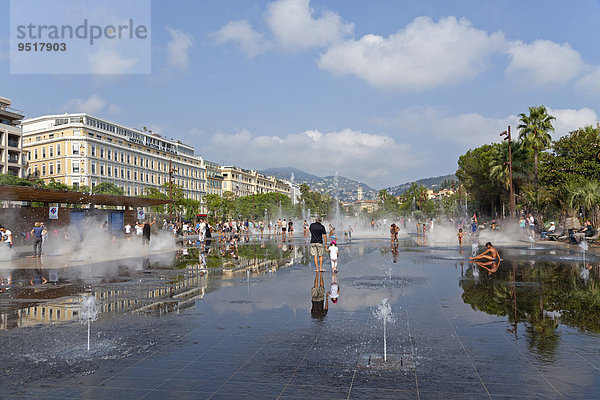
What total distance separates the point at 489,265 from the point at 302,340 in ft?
36.4

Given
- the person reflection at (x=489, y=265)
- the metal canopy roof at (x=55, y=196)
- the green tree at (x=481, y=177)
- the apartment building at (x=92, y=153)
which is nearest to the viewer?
the person reflection at (x=489, y=265)

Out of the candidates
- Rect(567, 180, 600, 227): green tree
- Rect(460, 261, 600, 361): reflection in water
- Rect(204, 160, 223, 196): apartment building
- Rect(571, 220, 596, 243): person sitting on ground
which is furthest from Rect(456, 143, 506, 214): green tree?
Result: Rect(204, 160, 223, 196): apartment building

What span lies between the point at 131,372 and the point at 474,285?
838 cm

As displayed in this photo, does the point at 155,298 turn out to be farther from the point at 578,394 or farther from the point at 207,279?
the point at 578,394

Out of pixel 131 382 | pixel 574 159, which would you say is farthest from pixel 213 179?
pixel 131 382

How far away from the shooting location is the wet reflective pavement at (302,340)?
4.54 metres

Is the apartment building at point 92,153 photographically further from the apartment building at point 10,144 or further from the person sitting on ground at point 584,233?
the person sitting on ground at point 584,233

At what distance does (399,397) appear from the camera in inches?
166

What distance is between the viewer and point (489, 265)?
50.3ft

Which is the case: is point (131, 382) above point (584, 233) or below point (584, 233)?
below

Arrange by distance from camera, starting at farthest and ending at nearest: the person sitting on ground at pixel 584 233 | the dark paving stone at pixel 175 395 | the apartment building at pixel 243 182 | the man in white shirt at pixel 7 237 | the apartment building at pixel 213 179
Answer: the apartment building at pixel 243 182 < the apartment building at pixel 213 179 < the person sitting on ground at pixel 584 233 < the man in white shirt at pixel 7 237 < the dark paving stone at pixel 175 395

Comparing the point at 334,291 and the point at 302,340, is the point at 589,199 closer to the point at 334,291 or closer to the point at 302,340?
the point at 334,291

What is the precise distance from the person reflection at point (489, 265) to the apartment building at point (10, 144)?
67.5m

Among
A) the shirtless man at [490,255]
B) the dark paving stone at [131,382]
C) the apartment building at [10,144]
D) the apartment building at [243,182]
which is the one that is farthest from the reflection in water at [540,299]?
the apartment building at [243,182]
